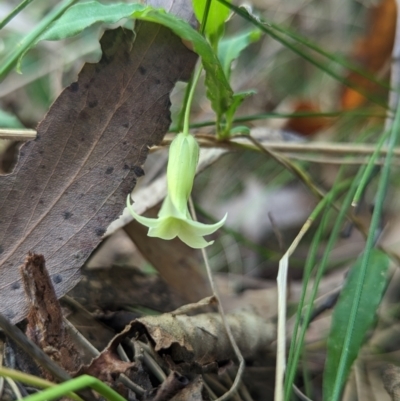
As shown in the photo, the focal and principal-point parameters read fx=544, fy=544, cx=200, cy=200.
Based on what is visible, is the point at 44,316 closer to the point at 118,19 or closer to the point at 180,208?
the point at 180,208

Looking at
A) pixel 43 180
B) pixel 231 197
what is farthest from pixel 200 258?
pixel 43 180

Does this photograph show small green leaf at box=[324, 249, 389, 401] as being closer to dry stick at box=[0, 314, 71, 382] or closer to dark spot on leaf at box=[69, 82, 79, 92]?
dry stick at box=[0, 314, 71, 382]

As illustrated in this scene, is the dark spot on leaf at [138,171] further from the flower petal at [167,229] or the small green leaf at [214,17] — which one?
the small green leaf at [214,17]

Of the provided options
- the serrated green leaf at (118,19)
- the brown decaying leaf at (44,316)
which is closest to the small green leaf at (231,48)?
the serrated green leaf at (118,19)

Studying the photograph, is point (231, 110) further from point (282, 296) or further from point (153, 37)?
point (282, 296)

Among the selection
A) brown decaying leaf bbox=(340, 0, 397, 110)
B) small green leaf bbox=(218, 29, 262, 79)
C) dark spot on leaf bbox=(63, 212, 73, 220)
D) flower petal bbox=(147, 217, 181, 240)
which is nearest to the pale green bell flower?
flower petal bbox=(147, 217, 181, 240)
